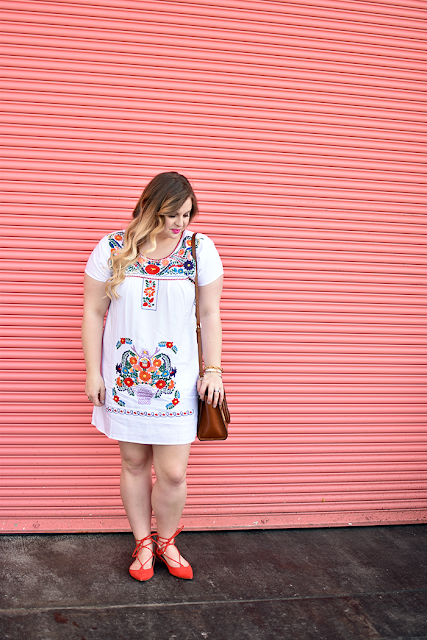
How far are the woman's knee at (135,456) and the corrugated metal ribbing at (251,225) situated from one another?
2.05 ft

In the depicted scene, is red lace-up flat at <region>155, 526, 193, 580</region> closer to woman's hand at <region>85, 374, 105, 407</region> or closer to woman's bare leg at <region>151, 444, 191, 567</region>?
woman's bare leg at <region>151, 444, 191, 567</region>

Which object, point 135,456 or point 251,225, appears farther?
point 251,225

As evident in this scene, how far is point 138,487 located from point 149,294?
1.12 metres

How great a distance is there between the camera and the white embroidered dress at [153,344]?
2.71 m

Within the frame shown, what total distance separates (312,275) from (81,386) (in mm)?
1776

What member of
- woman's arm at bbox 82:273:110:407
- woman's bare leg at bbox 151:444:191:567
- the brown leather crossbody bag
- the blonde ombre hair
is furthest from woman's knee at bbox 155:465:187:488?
the blonde ombre hair

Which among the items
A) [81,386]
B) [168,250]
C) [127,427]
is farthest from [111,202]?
[127,427]

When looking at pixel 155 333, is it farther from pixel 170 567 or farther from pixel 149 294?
pixel 170 567

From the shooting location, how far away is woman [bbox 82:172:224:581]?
2695 millimetres

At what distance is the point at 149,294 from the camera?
8.86ft

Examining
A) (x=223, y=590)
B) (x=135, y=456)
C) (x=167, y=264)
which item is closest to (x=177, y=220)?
(x=167, y=264)

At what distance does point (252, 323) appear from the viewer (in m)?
3.63

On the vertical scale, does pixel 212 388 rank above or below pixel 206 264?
below

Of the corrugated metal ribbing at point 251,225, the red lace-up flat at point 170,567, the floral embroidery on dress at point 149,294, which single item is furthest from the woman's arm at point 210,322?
the red lace-up flat at point 170,567
